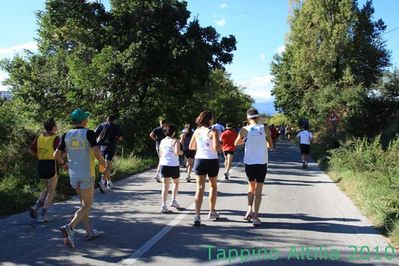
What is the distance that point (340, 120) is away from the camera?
93.4 feet

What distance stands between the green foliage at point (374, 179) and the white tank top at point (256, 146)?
2.41 m

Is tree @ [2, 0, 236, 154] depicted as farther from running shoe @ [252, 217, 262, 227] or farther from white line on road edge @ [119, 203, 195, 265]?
running shoe @ [252, 217, 262, 227]

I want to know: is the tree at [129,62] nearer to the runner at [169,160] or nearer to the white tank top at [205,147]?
the runner at [169,160]

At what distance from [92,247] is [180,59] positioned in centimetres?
1698

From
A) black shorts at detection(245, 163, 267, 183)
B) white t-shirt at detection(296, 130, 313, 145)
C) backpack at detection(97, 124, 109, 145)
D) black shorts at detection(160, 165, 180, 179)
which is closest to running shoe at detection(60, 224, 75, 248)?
black shorts at detection(160, 165, 180, 179)

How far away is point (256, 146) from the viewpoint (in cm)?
823

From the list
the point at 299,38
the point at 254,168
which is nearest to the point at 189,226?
the point at 254,168

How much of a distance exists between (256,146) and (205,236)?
188 cm

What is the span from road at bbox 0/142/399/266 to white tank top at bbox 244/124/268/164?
45.4 inches

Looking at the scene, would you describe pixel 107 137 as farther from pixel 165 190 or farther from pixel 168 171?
pixel 165 190

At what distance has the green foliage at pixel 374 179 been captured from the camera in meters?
8.41

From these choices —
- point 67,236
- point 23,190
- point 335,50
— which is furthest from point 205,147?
point 335,50

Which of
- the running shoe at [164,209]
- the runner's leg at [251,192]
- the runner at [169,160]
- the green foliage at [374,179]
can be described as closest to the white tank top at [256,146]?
the runner's leg at [251,192]

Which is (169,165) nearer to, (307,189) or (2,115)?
(307,189)
